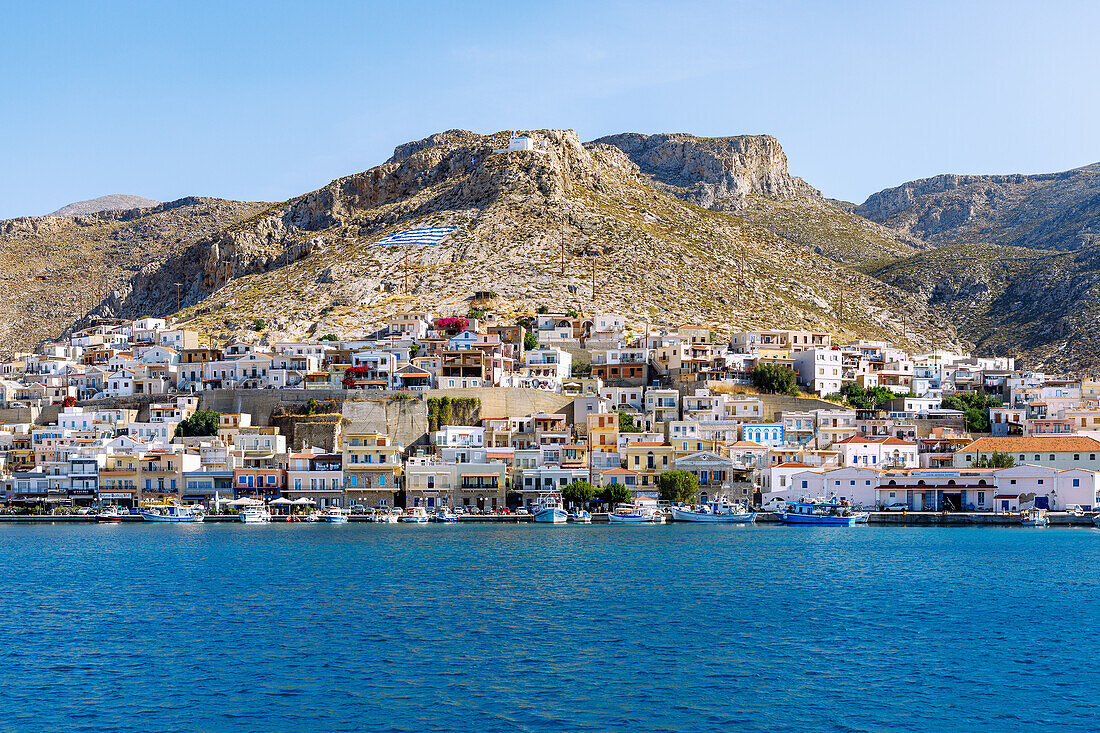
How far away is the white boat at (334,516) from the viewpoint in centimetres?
8651

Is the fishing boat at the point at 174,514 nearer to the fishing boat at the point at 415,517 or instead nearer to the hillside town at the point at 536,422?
the hillside town at the point at 536,422

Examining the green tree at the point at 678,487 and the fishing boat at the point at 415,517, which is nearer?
the fishing boat at the point at 415,517

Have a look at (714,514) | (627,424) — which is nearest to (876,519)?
(714,514)

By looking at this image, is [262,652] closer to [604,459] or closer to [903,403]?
[604,459]

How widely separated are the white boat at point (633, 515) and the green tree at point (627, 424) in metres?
11.9

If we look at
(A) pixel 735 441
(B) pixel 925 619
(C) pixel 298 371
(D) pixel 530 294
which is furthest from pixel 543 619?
(D) pixel 530 294

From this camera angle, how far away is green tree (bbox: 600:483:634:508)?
8719 centimetres

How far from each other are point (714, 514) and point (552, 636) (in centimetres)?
4541

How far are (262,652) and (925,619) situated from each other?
73.9 feet

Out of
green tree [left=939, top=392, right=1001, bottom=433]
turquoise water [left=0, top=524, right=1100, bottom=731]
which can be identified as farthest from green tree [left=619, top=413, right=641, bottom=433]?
turquoise water [left=0, top=524, right=1100, bottom=731]

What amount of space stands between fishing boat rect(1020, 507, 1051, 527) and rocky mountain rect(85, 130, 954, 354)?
177 ft

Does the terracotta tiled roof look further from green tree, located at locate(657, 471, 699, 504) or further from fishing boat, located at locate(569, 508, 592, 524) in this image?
fishing boat, located at locate(569, 508, 592, 524)

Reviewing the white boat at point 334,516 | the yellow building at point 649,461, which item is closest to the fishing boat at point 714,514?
the yellow building at point 649,461

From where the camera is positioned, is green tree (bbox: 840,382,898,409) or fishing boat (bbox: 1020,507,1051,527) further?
green tree (bbox: 840,382,898,409)
